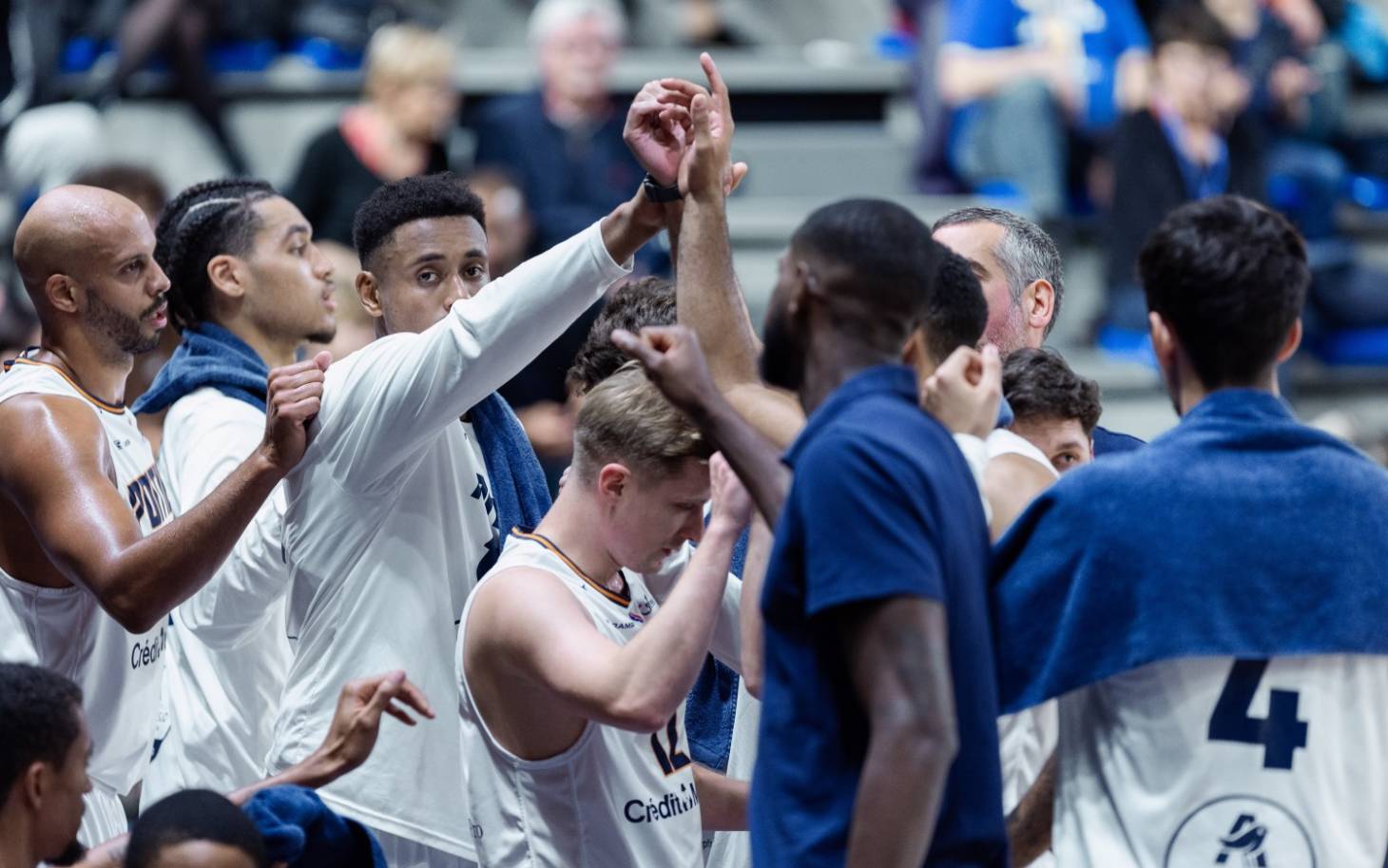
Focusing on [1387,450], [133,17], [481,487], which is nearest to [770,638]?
[481,487]

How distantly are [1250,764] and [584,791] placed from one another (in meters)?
1.16

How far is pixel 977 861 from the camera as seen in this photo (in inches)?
101

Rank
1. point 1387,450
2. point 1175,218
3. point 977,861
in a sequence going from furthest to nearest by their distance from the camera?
point 1387,450 → point 1175,218 → point 977,861

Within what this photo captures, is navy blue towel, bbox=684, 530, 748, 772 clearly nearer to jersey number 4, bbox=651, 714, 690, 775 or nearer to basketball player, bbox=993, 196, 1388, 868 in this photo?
jersey number 4, bbox=651, 714, 690, 775

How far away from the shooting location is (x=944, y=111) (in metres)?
9.31

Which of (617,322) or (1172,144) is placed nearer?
(617,322)

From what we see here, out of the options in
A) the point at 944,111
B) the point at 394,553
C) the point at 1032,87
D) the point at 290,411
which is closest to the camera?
the point at 290,411

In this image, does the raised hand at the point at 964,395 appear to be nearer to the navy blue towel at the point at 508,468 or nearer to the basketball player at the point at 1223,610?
the basketball player at the point at 1223,610

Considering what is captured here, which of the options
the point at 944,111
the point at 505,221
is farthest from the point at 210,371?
the point at 944,111

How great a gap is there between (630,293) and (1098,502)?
1.77 metres

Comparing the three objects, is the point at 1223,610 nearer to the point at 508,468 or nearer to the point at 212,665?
the point at 508,468

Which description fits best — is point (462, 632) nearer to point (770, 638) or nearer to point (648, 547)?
point (648, 547)

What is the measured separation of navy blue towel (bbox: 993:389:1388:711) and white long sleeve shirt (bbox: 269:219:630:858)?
1142mm

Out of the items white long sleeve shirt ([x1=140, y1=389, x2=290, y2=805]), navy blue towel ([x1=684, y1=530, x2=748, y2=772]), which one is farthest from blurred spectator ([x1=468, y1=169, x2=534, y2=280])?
navy blue towel ([x1=684, y1=530, x2=748, y2=772])
